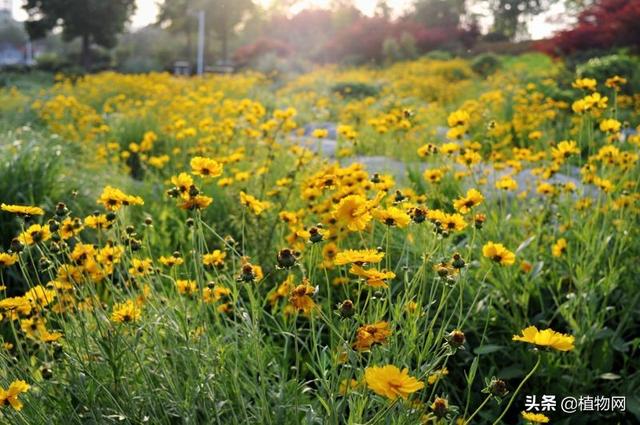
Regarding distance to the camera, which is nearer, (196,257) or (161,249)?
(196,257)

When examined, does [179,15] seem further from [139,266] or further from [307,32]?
[139,266]

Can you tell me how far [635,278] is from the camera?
2.44 m

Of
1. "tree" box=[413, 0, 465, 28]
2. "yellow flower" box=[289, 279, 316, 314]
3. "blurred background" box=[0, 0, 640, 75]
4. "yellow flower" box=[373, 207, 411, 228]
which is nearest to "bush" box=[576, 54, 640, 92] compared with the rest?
"blurred background" box=[0, 0, 640, 75]

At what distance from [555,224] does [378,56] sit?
762 inches

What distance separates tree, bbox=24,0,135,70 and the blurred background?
0.14ft

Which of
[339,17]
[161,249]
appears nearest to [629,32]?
[161,249]

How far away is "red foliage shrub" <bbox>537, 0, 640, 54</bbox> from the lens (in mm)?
11383

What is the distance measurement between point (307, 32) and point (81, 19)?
44.7ft

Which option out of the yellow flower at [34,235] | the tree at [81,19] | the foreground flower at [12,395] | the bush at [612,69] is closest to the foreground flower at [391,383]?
the foreground flower at [12,395]

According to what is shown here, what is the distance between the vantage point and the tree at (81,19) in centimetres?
2603

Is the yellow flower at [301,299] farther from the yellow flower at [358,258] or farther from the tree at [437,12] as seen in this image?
the tree at [437,12]

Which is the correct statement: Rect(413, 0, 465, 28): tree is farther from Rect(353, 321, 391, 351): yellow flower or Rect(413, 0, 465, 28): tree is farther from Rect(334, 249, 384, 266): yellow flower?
Rect(353, 321, 391, 351): yellow flower

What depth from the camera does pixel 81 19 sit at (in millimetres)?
26344

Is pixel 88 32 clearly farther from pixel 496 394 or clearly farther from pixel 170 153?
pixel 496 394
